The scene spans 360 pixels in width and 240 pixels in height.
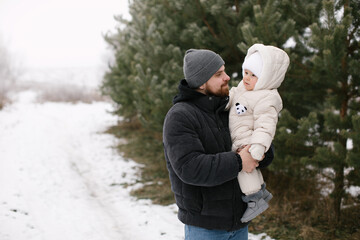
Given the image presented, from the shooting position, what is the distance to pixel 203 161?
1.68 m

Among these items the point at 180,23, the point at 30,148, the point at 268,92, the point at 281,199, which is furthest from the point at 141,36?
the point at 30,148

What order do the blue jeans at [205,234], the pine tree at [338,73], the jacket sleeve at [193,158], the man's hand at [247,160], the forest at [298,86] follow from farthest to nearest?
1. the forest at [298,86]
2. the pine tree at [338,73]
3. the blue jeans at [205,234]
4. the man's hand at [247,160]
5. the jacket sleeve at [193,158]

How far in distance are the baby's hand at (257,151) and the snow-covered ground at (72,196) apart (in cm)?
285

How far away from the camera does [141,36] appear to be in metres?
6.04

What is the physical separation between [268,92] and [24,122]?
1535cm

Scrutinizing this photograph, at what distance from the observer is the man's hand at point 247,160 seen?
5.86ft

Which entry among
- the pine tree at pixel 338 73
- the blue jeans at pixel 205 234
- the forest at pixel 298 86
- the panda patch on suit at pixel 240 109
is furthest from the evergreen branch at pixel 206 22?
the blue jeans at pixel 205 234

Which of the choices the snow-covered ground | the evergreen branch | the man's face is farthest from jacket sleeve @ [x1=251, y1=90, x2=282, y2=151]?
the evergreen branch

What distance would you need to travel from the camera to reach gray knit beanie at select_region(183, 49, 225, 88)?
192 cm

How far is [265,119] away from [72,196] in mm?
5327

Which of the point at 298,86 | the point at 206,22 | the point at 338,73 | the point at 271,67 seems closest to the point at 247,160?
the point at 271,67

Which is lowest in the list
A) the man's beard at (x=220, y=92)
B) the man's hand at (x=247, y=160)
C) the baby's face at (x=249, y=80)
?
the man's hand at (x=247, y=160)

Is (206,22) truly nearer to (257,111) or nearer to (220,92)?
(220,92)

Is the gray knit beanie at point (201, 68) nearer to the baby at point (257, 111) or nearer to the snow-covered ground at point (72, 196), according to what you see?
the baby at point (257, 111)
